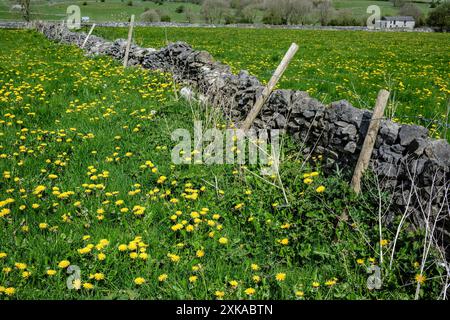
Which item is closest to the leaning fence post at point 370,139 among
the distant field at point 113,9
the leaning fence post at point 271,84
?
the leaning fence post at point 271,84

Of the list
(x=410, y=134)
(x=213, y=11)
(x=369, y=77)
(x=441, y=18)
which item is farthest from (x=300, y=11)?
(x=410, y=134)

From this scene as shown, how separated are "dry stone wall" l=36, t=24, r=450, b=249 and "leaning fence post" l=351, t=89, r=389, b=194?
0.14m

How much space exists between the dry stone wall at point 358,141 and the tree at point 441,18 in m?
69.9

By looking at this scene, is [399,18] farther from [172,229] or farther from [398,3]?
[172,229]

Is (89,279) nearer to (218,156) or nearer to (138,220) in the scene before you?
(138,220)

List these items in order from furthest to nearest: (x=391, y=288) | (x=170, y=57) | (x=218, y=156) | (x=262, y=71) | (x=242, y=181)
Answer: (x=262, y=71) → (x=170, y=57) → (x=218, y=156) → (x=242, y=181) → (x=391, y=288)

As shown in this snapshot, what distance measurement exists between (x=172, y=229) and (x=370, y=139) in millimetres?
2517

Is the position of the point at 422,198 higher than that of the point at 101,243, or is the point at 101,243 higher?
the point at 422,198

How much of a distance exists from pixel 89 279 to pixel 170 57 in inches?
376

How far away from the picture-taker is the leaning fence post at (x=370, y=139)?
173 inches

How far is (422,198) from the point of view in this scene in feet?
12.6
